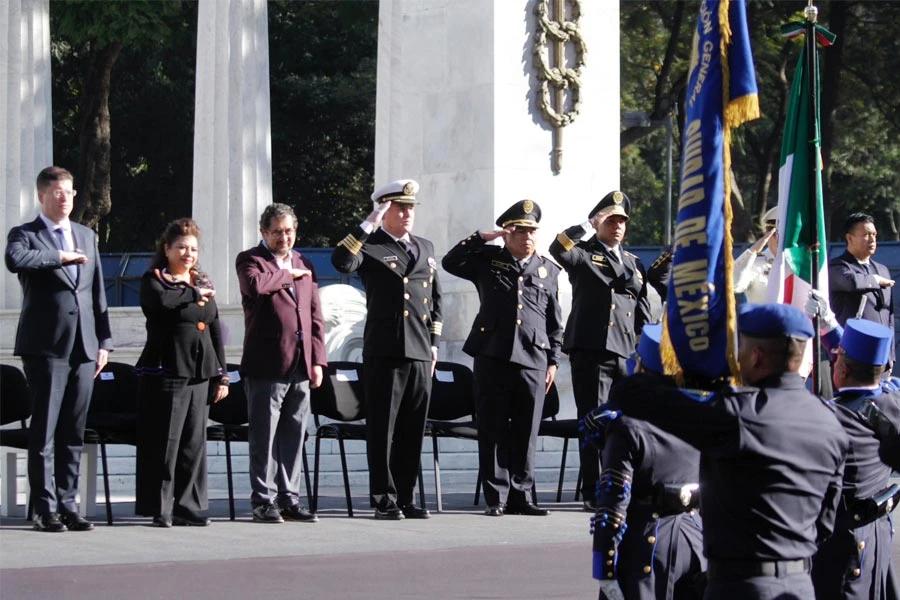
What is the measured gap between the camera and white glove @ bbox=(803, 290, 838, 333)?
24.9 ft

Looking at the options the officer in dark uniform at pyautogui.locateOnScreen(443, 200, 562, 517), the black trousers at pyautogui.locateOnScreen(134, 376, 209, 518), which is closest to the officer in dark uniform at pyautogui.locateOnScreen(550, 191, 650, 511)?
the officer in dark uniform at pyautogui.locateOnScreen(443, 200, 562, 517)

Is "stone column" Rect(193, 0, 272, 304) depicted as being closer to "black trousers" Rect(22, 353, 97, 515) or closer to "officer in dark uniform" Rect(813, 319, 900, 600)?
"black trousers" Rect(22, 353, 97, 515)

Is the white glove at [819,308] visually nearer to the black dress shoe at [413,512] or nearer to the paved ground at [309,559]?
the paved ground at [309,559]

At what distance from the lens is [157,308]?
36.9 feet

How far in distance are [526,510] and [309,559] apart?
107 inches

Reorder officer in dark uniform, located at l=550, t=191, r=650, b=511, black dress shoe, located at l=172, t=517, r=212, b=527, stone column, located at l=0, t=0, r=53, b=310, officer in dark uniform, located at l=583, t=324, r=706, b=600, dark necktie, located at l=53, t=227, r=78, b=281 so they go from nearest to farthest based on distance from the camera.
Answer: officer in dark uniform, located at l=583, t=324, r=706, b=600, dark necktie, located at l=53, t=227, r=78, b=281, black dress shoe, located at l=172, t=517, r=212, b=527, officer in dark uniform, located at l=550, t=191, r=650, b=511, stone column, located at l=0, t=0, r=53, b=310

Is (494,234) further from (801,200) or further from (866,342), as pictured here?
(866,342)

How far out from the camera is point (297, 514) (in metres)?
11.8

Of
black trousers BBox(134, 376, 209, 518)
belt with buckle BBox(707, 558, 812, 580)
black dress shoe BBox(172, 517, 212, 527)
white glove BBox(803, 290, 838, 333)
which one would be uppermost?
white glove BBox(803, 290, 838, 333)

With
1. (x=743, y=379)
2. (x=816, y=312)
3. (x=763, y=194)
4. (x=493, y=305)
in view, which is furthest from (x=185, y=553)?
(x=763, y=194)

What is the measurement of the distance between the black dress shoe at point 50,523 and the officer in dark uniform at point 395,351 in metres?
2.18

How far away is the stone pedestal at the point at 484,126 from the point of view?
15602 mm

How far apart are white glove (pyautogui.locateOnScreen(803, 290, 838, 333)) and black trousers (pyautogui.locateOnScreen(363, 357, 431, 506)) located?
15.4 ft

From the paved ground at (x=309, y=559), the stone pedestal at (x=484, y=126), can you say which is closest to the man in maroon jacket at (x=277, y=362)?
the paved ground at (x=309, y=559)
